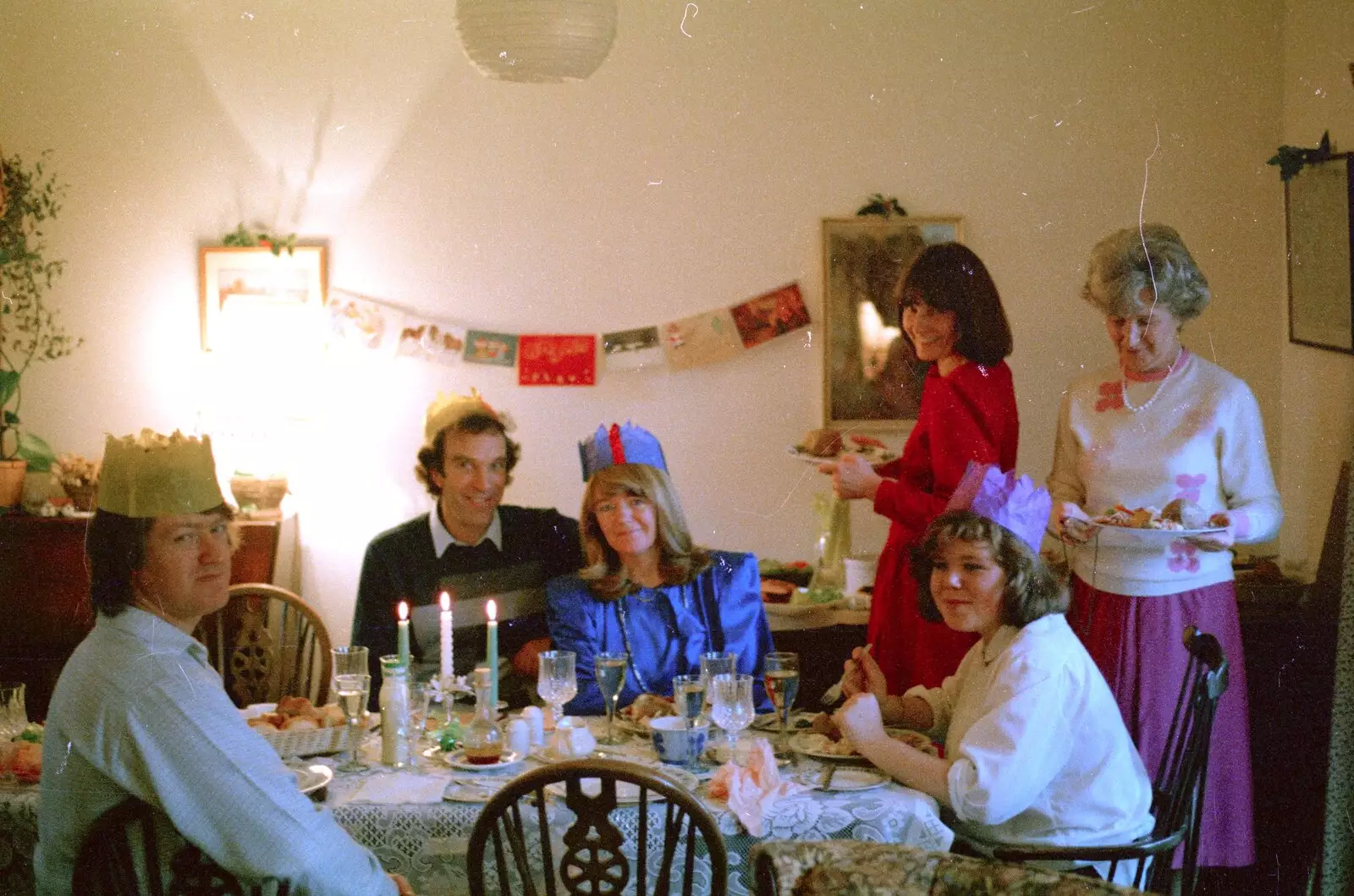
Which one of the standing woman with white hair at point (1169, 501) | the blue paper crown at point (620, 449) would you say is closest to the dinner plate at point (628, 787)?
the blue paper crown at point (620, 449)

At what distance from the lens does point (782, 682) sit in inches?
92.5

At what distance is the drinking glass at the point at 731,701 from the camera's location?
7.57 feet

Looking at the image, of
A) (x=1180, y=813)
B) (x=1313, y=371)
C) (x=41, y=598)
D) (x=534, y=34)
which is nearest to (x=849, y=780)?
(x=1180, y=813)

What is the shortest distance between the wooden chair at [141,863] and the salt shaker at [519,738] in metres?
0.62

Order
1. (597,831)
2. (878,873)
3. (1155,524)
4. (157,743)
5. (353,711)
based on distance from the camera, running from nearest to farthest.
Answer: (878,873), (157,743), (597,831), (353,711), (1155,524)

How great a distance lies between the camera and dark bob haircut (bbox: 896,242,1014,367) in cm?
301

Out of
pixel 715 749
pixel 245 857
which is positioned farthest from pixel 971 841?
pixel 245 857

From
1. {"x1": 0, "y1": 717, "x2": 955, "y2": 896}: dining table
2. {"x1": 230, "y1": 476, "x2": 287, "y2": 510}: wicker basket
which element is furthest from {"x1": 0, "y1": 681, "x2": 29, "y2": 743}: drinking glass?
{"x1": 230, "y1": 476, "x2": 287, "y2": 510}: wicker basket

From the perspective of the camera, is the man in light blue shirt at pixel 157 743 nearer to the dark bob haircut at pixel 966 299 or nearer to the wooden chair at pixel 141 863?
the wooden chair at pixel 141 863

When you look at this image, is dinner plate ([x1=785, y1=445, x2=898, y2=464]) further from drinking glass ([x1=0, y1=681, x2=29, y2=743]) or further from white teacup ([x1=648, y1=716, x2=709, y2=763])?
drinking glass ([x1=0, y1=681, x2=29, y2=743])

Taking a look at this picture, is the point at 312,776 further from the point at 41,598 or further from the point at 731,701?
the point at 41,598

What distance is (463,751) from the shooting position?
2.37m

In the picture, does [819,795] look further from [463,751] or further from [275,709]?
[275,709]

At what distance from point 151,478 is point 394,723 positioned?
649mm
